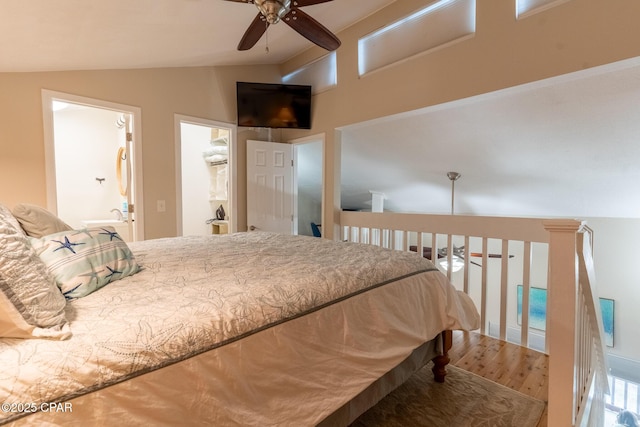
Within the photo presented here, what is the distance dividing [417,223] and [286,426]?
2.35 metres

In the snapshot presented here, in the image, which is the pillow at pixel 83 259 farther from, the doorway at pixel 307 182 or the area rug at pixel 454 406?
the doorway at pixel 307 182

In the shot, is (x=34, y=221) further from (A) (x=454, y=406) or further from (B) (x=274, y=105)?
(B) (x=274, y=105)

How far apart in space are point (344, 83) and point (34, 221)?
3.13 m

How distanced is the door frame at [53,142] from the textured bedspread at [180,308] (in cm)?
148

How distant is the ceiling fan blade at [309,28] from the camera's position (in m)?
1.91

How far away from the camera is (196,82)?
137 inches

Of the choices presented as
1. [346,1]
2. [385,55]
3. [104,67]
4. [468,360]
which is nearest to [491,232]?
[468,360]

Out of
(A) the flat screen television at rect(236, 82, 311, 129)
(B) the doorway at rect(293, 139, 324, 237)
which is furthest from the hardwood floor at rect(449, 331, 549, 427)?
(A) the flat screen television at rect(236, 82, 311, 129)

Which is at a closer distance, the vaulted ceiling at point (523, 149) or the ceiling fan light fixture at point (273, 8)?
the ceiling fan light fixture at point (273, 8)

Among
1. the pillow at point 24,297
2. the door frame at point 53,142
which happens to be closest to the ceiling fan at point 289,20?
the door frame at point 53,142

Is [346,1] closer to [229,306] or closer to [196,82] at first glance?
[196,82]

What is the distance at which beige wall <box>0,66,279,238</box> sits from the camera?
2426 millimetres

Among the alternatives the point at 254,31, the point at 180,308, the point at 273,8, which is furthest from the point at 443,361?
the point at 254,31

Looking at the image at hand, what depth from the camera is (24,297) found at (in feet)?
2.48
